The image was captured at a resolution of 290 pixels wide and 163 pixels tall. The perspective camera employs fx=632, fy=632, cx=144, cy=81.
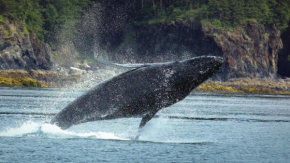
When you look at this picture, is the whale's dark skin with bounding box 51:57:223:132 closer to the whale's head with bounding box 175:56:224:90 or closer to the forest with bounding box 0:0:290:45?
the whale's head with bounding box 175:56:224:90

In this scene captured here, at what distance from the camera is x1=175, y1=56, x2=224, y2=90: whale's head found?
85.0 feet

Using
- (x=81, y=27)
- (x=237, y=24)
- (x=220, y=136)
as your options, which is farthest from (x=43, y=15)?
(x=220, y=136)

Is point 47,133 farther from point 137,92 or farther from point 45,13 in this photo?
point 45,13

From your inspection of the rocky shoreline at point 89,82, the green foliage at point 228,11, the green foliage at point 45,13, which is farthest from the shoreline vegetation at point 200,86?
the green foliage at point 45,13

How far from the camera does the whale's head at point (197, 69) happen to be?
25922mm

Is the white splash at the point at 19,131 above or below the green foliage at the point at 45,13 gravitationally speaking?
above

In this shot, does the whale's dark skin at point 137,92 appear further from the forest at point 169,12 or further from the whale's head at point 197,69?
the forest at point 169,12

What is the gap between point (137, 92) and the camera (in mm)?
26141

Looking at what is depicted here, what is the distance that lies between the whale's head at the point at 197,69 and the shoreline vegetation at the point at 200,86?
79333 millimetres

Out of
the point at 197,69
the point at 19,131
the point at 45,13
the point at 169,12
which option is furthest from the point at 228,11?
the point at 197,69

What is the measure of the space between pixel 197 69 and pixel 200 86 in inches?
3720

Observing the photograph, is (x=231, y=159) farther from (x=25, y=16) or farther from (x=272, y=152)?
(x=25, y=16)

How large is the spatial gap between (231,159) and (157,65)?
5.32m

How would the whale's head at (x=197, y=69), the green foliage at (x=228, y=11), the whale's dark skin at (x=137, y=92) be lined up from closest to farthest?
the whale's head at (x=197, y=69) < the whale's dark skin at (x=137, y=92) < the green foliage at (x=228, y=11)
